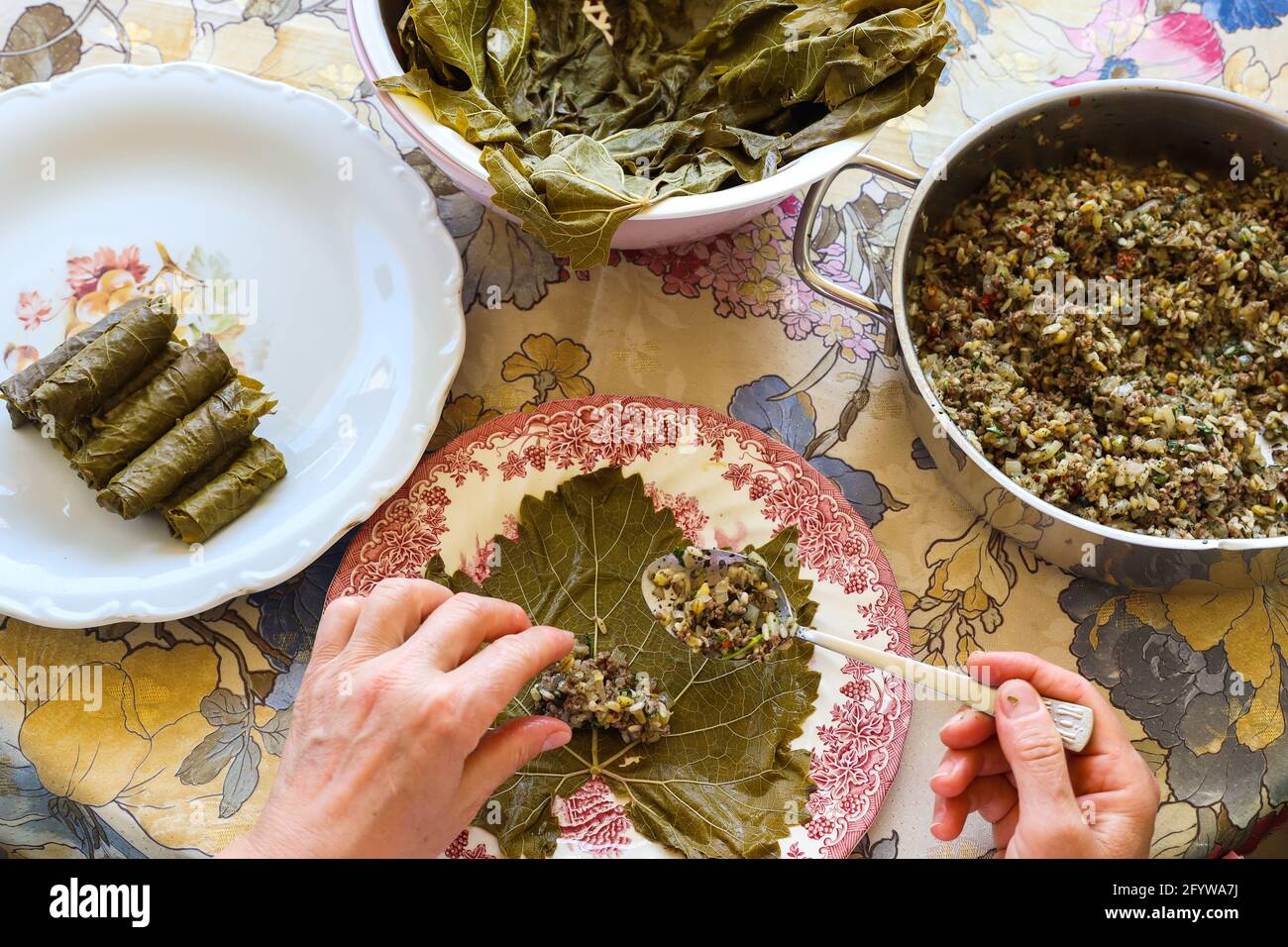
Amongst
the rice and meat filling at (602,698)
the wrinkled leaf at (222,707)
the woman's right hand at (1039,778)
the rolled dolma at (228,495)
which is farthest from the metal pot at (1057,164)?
the wrinkled leaf at (222,707)

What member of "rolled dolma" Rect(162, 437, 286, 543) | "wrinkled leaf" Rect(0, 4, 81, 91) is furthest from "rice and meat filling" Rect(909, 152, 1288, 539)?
"wrinkled leaf" Rect(0, 4, 81, 91)

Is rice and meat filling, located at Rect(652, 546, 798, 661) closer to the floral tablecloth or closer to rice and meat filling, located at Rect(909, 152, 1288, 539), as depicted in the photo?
the floral tablecloth

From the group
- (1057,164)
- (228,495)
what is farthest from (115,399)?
(1057,164)

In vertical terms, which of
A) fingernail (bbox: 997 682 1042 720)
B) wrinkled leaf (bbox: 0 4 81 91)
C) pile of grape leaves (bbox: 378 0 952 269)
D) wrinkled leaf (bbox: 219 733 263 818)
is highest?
pile of grape leaves (bbox: 378 0 952 269)

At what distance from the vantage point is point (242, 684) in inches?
67.7

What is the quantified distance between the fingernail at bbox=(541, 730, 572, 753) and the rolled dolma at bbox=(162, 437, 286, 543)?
0.69 meters

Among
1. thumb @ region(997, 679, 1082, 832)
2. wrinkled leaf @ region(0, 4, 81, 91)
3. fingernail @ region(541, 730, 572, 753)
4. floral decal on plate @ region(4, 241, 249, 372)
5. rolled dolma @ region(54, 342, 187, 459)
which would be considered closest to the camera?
thumb @ region(997, 679, 1082, 832)

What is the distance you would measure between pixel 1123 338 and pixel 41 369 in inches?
76.1

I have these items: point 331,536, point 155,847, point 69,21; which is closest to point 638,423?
point 331,536

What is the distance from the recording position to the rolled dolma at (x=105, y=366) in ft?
5.49

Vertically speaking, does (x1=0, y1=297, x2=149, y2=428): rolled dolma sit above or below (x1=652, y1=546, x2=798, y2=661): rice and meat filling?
above

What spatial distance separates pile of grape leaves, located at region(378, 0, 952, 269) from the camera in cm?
159

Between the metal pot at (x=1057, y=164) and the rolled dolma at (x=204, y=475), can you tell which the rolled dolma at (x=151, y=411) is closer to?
the rolled dolma at (x=204, y=475)

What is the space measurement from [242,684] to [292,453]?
0.42 metres
